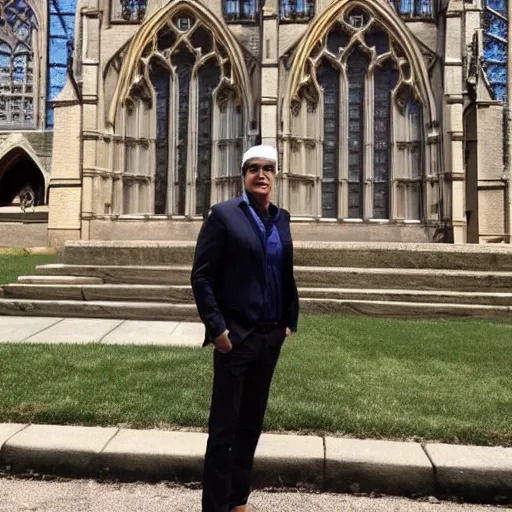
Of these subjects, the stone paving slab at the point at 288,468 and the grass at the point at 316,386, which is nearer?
the stone paving slab at the point at 288,468

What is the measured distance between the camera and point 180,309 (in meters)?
8.32

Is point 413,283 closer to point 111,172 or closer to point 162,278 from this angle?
point 162,278

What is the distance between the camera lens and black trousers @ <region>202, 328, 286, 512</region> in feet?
7.98

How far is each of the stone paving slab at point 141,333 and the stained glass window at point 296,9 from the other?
15.0 meters

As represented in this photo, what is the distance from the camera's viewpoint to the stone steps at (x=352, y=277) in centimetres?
873

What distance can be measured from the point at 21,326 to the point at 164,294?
7.41ft

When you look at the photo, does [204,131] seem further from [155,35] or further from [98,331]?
[98,331]

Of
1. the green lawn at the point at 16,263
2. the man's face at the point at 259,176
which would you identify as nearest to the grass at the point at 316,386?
the man's face at the point at 259,176

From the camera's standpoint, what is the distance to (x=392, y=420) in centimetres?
371

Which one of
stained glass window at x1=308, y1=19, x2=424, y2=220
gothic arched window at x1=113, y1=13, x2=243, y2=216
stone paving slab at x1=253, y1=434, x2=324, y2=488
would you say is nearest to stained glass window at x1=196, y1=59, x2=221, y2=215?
gothic arched window at x1=113, y1=13, x2=243, y2=216

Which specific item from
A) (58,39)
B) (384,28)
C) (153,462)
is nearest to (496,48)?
(384,28)

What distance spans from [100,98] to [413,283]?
14614mm

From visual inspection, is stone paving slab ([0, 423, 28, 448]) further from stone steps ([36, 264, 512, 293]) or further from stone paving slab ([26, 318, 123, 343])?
stone steps ([36, 264, 512, 293])

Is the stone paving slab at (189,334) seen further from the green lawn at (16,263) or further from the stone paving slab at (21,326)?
the green lawn at (16,263)
